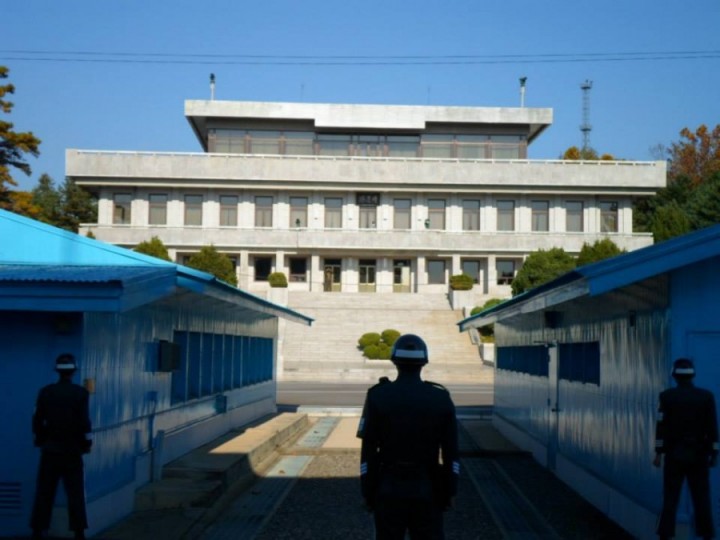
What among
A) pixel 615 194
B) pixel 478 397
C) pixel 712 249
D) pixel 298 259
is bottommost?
pixel 478 397

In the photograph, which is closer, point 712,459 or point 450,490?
point 450,490

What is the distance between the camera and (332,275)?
72.4m

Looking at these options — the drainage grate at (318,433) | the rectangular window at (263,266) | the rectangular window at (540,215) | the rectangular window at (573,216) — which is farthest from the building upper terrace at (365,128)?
the drainage grate at (318,433)

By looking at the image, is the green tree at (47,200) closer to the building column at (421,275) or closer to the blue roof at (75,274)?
the building column at (421,275)

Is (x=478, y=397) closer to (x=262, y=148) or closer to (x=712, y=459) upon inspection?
(x=712, y=459)

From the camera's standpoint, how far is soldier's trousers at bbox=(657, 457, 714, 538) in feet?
30.3

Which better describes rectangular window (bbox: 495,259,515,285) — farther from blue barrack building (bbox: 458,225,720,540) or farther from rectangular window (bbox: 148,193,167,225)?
blue barrack building (bbox: 458,225,720,540)

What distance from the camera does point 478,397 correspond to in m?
36.3

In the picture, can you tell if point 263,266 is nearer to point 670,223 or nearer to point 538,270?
point 538,270

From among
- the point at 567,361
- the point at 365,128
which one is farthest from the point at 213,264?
the point at 567,361

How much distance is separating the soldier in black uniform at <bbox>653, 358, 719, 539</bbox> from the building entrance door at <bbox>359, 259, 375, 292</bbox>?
6273cm

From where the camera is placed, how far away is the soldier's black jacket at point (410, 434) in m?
6.18

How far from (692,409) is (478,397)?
2732 centimetres

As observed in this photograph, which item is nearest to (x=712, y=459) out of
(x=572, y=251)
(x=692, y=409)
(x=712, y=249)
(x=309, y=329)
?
(x=692, y=409)
